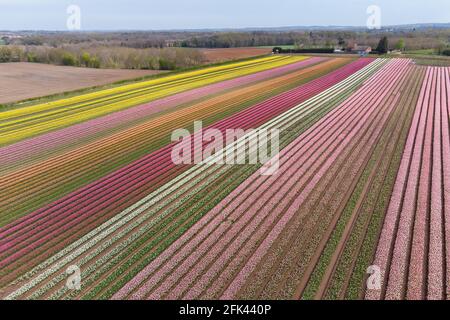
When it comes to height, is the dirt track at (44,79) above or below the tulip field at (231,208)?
above

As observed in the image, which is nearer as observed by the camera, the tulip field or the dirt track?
the tulip field

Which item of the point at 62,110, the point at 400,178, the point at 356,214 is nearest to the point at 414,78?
the point at 400,178

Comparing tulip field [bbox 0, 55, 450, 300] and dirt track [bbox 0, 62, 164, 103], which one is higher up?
dirt track [bbox 0, 62, 164, 103]

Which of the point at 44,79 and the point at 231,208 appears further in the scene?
the point at 44,79

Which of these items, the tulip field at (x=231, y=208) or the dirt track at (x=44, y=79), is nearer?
the tulip field at (x=231, y=208)

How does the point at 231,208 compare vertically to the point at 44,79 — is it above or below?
below
